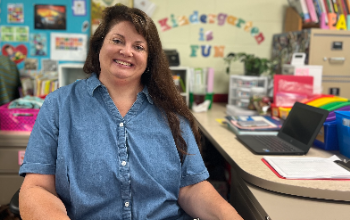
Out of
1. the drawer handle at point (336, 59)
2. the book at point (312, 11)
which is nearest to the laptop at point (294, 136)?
the drawer handle at point (336, 59)

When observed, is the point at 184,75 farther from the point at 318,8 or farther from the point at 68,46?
the point at 318,8

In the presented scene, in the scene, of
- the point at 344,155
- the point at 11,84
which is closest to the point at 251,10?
the point at 344,155

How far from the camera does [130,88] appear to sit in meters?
1.17

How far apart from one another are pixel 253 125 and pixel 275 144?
0.28m

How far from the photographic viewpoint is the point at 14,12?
2436mm

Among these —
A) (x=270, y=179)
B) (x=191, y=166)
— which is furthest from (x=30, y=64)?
(x=270, y=179)

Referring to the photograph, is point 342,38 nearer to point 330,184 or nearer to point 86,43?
point 330,184

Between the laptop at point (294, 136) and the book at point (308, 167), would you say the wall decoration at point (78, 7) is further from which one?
the book at point (308, 167)

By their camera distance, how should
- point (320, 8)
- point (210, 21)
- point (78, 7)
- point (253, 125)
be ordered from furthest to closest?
point (210, 21), point (78, 7), point (320, 8), point (253, 125)

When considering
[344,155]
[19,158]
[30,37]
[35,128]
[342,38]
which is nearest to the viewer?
[35,128]

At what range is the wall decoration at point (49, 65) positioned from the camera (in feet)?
8.31

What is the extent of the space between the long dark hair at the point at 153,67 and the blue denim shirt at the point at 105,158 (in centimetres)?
5

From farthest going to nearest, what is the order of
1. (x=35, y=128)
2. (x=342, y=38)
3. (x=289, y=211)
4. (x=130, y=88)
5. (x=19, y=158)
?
(x=342, y=38)
(x=19, y=158)
(x=130, y=88)
(x=35, y=128)
(x=289, y=211)

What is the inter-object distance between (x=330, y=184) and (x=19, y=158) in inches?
66.9
